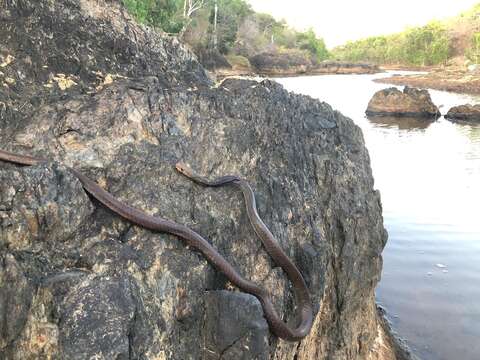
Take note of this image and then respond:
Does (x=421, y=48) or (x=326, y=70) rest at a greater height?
(x=421, y=48)

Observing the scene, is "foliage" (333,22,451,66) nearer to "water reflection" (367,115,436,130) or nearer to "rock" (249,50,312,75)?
"rock" (249,50,312,75)

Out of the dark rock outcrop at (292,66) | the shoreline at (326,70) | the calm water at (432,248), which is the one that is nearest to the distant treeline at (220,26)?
the dark rock outcrop at (292,66)

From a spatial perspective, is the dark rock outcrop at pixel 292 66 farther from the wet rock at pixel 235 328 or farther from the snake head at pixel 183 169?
the wet rock at pixel 235 328

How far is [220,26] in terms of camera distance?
72.4 meters

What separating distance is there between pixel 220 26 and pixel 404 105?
139ft

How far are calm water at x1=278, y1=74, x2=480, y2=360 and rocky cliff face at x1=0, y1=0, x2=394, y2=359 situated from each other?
166cm

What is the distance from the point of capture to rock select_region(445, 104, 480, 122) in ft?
113

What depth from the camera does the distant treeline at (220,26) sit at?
32.8 m

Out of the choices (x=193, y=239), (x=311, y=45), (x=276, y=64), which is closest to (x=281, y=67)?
(x=276, y=64)

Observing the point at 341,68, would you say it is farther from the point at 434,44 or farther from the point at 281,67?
the point at 434,44

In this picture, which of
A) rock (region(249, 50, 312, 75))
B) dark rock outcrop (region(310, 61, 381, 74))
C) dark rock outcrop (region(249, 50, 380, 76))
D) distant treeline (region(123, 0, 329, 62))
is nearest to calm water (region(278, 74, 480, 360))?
distant treeline (region(123, 0, 329, 62))

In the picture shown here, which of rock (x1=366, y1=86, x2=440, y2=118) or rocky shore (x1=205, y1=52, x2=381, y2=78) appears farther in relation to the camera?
rocky shore (x1=205, y1=52, x2=381, y2=78)

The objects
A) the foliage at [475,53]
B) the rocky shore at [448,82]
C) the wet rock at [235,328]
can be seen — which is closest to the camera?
the wet rock at [235,328]

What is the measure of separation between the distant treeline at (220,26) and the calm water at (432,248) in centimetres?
1372
